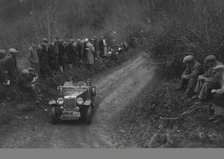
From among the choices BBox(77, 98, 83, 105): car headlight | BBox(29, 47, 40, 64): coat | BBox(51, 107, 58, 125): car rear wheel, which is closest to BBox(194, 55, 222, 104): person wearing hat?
BBox(77, 98, 83, 105): car headlight

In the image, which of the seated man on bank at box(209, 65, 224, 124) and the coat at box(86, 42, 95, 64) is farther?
the coat at box(86, 42, 95, 64)

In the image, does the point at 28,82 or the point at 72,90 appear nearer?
the point at 72,90

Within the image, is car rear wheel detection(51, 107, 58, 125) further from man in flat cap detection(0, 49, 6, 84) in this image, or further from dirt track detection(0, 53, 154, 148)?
man in flat cap detection(0, 49, 6, 84)

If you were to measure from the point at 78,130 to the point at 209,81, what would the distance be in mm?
4575

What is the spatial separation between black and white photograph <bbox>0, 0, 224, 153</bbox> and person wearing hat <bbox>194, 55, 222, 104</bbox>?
31 millimetres

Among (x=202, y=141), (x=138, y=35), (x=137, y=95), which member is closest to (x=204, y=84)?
(x=202, y=141)

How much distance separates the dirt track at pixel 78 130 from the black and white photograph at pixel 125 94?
0.03 meters

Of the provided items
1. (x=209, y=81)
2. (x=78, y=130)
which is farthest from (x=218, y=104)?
(x=78, y=130)

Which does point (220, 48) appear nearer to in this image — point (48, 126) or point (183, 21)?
point (183, 21)

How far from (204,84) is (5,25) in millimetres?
42049

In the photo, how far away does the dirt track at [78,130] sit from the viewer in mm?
13938

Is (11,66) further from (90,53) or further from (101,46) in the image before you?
(101,46)

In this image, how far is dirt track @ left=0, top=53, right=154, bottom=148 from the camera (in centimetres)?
1394

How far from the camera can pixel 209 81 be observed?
1368 centimetres
